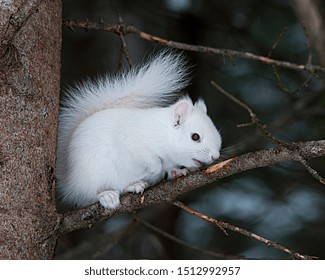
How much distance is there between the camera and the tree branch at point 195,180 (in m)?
1.67

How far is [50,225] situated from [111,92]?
1.71 feet

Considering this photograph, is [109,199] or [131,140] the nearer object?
[109,199]

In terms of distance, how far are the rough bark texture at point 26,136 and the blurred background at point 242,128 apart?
3.45 ft

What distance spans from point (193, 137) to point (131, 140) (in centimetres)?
17

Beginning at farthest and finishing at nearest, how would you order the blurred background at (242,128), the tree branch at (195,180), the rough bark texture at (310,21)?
the blurred background at (242,128), the rough bark texture at (310,21), the tree branch at (195,180)

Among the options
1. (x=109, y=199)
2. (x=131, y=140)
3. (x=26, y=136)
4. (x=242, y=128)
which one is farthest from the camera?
(x=242, y=128)

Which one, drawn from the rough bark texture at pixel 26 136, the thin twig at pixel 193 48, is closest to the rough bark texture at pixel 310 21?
the thin twig at pixel 193 48

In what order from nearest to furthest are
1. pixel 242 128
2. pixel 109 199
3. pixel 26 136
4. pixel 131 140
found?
pixel 26 136 → pixel 109 199 → pixel 131 140 → pixel 242 128

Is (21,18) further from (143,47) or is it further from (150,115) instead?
(143,47)

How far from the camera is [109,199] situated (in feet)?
6.26

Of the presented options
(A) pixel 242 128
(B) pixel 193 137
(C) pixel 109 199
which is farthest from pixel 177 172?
(A) pixel 242 128

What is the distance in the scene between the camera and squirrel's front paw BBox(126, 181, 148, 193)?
1.92m

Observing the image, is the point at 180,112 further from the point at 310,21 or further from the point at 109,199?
the point at 310,21

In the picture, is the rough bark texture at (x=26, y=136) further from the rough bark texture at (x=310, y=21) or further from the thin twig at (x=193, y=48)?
the rough bark texture at (x=310, y=21)
